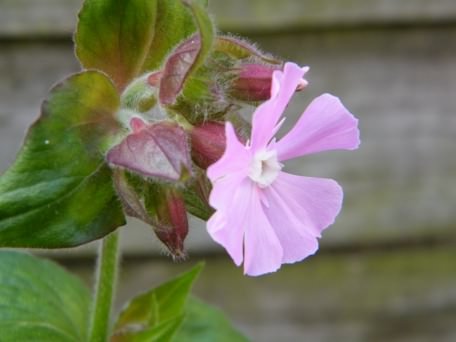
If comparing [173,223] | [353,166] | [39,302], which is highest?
[173,223]

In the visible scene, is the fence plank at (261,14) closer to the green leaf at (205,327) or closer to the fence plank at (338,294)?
the fence plank at (338,294)

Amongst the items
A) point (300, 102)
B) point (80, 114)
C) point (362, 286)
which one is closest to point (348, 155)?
point (300, 102)

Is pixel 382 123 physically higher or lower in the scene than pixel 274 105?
lower

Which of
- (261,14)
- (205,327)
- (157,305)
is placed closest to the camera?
(157,305)

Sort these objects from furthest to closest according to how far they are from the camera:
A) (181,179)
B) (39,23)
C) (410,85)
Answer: (410,85)
(39,23)
(181,179)

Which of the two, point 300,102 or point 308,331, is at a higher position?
point 300,102

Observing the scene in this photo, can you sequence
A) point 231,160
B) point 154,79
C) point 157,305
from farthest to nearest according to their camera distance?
point 157,305 < point 154,79 < point 231,160

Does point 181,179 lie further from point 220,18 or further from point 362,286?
point 362,286

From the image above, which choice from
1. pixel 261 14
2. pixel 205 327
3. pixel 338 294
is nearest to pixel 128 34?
pixel 205 327

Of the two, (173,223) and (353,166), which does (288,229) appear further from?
(353,166)
